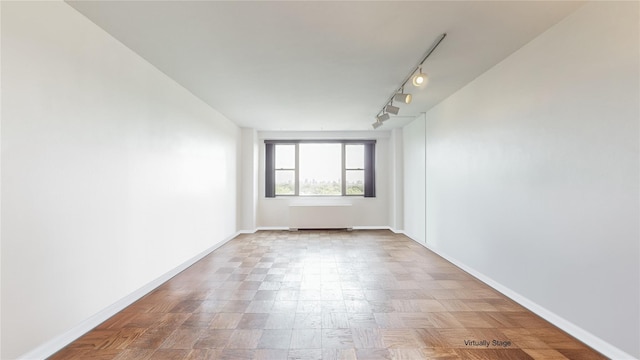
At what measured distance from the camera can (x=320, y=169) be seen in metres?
7.50

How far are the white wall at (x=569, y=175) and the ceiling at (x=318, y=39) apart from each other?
1.08 feet

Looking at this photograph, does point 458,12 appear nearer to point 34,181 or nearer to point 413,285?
point 413,285

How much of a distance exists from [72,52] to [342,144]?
5.85 metres

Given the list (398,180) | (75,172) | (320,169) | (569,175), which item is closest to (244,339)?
(75,172)

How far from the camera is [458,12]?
2.18m

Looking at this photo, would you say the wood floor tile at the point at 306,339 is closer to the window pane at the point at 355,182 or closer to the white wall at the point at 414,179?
the white wall at the point at 414,179

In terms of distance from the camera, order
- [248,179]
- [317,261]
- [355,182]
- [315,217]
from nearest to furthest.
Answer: [317,261], [248,179], [315,217], [355,182]

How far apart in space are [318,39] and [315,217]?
16.3 ft

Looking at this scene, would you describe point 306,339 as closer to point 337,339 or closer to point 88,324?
point 337,339

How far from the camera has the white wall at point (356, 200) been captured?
23.9 ft

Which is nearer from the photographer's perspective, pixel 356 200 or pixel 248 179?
pixel 248 179

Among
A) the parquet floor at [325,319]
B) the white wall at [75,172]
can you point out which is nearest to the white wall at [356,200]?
the parquet floor at [325,319]

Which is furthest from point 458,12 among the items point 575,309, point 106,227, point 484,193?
point 106,227

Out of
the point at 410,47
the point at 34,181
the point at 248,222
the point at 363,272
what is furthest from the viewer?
the point at 248,222
